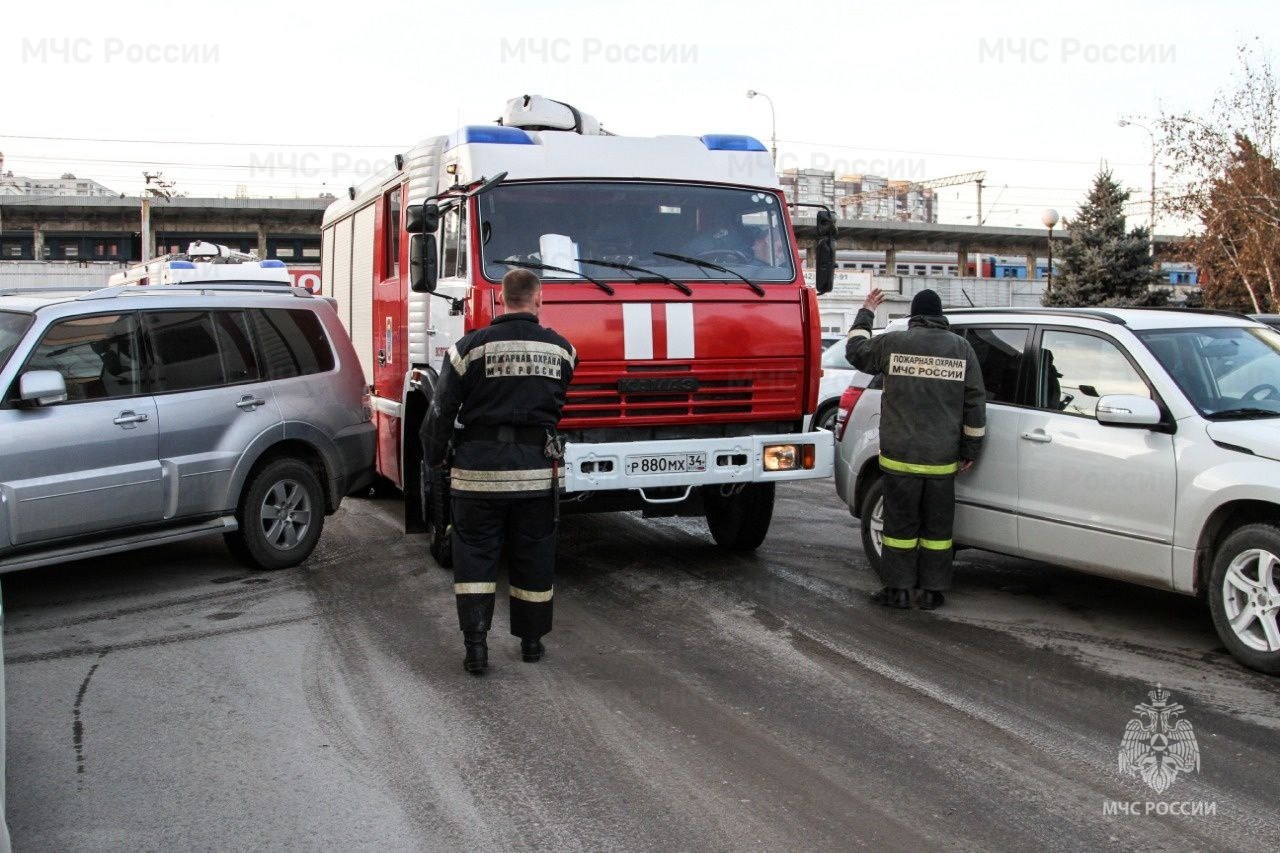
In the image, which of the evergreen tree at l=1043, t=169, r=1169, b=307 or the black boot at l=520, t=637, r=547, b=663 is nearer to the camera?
the black boot at l=520, t=637, r=547, b=663

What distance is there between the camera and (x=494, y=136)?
26.8ft

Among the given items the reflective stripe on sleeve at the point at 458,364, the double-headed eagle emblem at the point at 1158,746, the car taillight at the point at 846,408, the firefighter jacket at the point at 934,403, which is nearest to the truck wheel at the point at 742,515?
the car taillight at the point at 846,408

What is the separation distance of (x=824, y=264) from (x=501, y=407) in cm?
340

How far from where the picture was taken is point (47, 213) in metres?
60.8

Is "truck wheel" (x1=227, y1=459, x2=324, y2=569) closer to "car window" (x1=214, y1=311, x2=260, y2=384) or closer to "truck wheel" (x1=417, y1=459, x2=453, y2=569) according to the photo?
"car window" (x1=214, y1=311, x2=260, y2=384)

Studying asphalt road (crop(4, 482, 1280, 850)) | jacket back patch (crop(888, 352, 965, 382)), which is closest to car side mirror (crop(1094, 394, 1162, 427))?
jacket back patch (crop(888, 352, 965, 382))

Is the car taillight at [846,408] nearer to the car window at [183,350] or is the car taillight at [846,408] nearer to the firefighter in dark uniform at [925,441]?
the firefighter in dark uniform at [925,441]

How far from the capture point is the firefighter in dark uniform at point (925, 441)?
724 centimetres

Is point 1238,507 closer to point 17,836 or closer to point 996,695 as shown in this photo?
point 996,695

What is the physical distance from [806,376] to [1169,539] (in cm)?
253

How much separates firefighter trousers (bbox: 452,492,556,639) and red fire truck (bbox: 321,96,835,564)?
51.7 inches

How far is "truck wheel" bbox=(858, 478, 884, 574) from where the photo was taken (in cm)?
806

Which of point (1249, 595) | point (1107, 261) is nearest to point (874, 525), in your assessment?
point (1249, 595)

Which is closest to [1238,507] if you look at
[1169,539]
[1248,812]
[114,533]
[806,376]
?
[1169,539]
